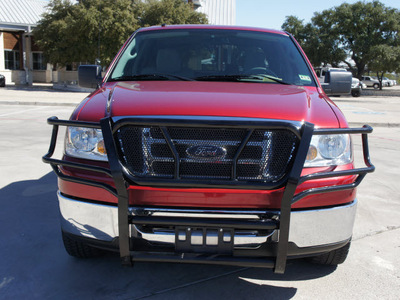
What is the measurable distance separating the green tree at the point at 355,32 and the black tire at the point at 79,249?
39708mm

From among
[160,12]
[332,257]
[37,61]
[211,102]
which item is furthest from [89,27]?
[332,257]

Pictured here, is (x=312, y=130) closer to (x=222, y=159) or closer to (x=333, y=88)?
(x=222, y=159)

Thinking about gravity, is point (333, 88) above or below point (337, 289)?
above

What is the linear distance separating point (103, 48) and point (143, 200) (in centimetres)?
2559

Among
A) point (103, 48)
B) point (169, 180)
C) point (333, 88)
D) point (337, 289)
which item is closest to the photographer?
point (169, 180)

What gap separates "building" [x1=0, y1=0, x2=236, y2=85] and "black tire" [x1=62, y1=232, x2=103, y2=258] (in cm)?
3139

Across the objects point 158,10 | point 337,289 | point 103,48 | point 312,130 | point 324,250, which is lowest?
point 337,289

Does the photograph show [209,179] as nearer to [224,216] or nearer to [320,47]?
[224,216]

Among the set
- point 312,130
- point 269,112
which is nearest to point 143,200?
point 269,112

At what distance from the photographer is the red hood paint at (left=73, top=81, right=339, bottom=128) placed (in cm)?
254

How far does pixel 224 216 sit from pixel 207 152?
0.40 meters

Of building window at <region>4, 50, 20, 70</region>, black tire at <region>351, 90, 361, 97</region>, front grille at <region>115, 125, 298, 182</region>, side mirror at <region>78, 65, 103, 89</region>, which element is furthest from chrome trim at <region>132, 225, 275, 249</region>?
building window at <region>4, 50, 20, 70</region>

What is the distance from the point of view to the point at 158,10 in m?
28.9

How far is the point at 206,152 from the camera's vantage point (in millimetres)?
2498
